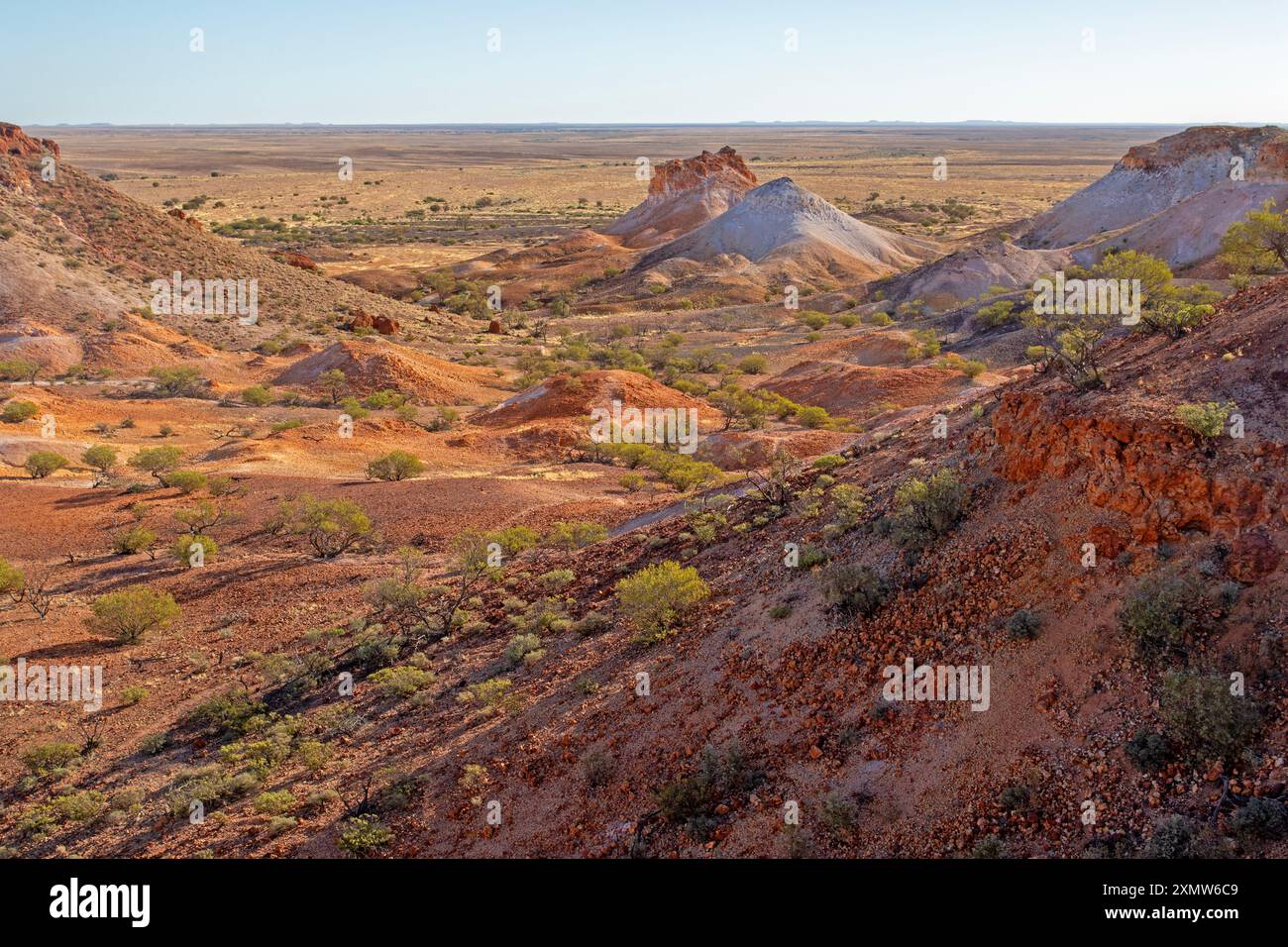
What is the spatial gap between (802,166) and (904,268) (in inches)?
3535

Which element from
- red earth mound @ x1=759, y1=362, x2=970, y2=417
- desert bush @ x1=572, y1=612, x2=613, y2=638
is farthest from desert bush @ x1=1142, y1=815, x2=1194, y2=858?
red earth mound @ x1=759, y1=362, x2=970, y2=417

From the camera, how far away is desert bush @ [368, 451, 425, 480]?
64.5 feet

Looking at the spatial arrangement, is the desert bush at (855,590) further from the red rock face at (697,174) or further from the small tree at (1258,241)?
the red rock face at (697,174)

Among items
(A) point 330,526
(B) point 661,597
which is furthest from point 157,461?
(B) point 661,597

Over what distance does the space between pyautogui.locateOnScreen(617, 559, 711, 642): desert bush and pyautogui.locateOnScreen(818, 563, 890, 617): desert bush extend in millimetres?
1971

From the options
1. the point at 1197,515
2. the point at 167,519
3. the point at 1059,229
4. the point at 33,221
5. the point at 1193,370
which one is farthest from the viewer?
the point at 1059,229

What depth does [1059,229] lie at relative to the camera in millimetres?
49938

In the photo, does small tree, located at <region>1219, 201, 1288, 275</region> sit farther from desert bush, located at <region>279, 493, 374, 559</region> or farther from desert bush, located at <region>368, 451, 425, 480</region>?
desert bush, located at <region>368, 451, 425, 480</region>

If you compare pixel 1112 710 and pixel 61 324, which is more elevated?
pixel 61 324

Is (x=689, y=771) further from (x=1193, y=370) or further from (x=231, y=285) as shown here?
(x=231, y=285)

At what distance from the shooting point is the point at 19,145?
42625 mm

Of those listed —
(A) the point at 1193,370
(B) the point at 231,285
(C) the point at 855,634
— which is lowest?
(C) the point at 855,634

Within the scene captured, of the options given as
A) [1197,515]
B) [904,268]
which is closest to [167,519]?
[1197,515]

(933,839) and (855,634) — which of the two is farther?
(855,634)
